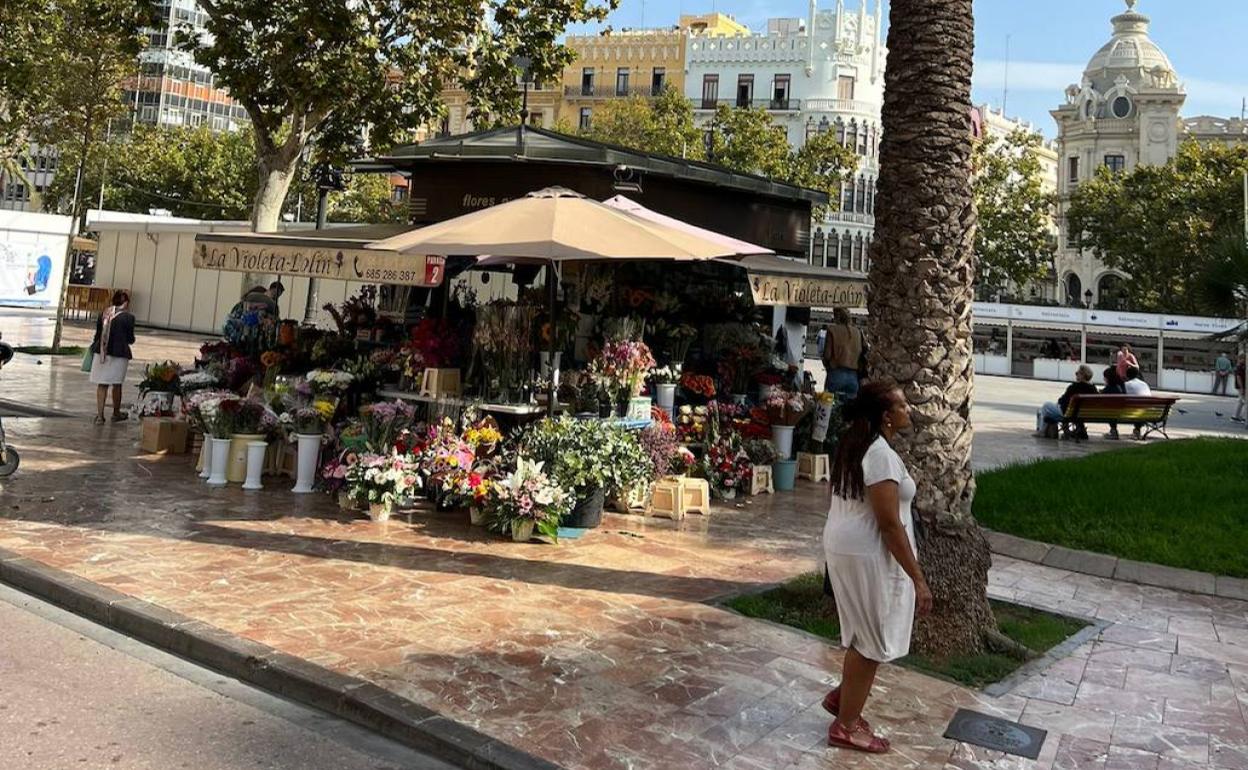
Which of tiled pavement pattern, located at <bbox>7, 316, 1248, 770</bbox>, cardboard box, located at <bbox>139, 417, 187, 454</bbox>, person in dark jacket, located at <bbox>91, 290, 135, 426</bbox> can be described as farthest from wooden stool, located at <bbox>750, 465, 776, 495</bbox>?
person in dark jacket, located at <bbox>91, 290, 135, 426</bbox>

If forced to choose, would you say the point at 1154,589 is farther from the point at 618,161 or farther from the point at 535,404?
the point at 618,161

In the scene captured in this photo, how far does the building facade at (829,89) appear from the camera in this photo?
58.1 meters

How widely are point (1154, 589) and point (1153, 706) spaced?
311 centimetres

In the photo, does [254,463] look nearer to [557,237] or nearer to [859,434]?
[557,237]

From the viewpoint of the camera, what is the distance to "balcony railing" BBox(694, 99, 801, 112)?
58.6 meters

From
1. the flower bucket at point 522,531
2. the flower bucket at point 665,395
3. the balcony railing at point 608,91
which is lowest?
the flower bucket at point 522,531

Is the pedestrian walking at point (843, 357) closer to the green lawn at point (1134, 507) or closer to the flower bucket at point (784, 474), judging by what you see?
the flower bucket at point (784, 474)

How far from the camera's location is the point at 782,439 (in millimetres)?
11008

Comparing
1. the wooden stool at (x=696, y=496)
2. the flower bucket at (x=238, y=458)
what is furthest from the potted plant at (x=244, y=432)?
the wooden stool at (x=696, y=496)

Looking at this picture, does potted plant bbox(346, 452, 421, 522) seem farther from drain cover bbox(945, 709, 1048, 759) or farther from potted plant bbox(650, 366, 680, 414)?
drain cover bbox(945, 709, 1048, 759)

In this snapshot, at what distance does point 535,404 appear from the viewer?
8.80 m

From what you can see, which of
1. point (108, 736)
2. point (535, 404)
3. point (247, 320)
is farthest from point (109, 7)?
point (108, 736)

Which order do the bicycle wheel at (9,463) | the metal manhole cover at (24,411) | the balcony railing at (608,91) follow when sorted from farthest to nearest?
the balcony railing at (608,91) < the metal manhole cover at (24,411) < the bicycle wheel at (9,463)

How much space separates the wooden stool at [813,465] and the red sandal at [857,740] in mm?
Result: 7378
